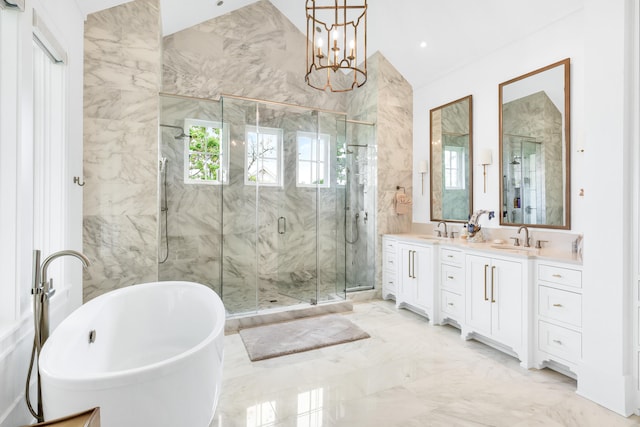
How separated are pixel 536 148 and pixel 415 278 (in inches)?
73.5

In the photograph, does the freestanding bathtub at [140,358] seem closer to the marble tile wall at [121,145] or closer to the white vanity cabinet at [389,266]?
the marble tile wall at [121,145]

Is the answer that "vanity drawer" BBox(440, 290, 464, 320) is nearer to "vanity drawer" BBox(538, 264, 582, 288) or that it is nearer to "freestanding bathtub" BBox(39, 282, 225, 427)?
"vanity drawer" BBox(538, 264, 582, 288)

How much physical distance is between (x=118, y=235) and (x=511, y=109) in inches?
166

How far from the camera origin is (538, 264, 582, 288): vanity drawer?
2238 mm

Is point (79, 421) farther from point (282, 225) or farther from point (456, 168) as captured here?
point (456, 168)

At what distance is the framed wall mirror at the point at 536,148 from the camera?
2777mm

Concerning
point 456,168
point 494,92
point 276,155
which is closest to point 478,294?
point 456,168

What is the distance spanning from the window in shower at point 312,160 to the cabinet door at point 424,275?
1.54m

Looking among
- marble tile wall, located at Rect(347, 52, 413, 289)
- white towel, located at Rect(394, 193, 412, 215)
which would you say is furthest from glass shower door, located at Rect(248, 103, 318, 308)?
white towel, located at Rect(394, 193, 412, 215)

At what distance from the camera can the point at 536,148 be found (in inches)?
118

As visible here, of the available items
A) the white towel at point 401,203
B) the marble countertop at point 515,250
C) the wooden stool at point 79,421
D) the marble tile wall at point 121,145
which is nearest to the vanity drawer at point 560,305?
the marble countertop at point 515,250

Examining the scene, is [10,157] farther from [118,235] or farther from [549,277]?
[549,277]

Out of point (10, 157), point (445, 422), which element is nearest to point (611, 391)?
point (445, 422)

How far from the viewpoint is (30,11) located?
5.61ft
